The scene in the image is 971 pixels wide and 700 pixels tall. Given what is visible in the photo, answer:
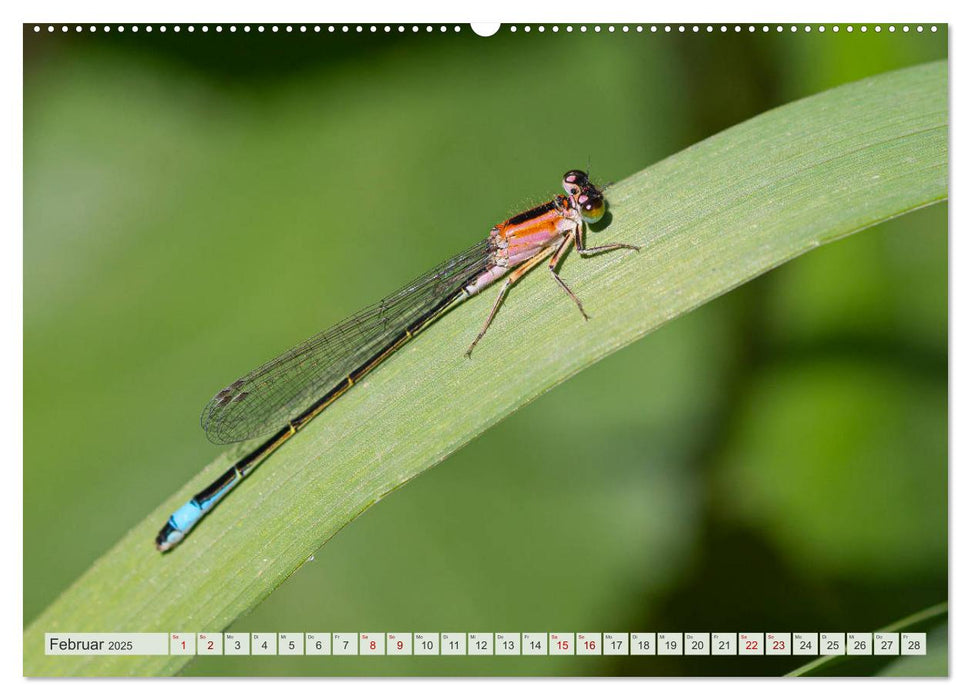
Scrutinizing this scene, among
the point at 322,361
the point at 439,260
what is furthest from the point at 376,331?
the point at 439,260

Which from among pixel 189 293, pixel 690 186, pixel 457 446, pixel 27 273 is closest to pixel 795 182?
pixel 690 186

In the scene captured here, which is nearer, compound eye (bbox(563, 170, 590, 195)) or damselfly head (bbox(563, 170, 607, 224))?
damselfly head (bbox(563, 170, 607, 224))

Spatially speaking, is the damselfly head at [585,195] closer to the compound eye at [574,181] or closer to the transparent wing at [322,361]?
the compound eye at [574,181]

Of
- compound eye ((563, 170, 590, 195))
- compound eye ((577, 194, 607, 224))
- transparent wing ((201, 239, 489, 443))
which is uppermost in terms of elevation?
compound eye ((563, 170, 590, 195))

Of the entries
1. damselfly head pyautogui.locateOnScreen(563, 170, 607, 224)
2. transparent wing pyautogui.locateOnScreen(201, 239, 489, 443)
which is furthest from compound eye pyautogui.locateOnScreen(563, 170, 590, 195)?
transparent wing pyautogui.locateOnScreen(201, 239, 489, 443)

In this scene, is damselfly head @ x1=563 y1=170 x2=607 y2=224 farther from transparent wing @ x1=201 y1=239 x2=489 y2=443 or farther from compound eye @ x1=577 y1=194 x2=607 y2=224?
transparent wing @ x1=201 y1=239 x2=489 y2=443

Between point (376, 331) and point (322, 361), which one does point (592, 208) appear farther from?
point (322, 361)
